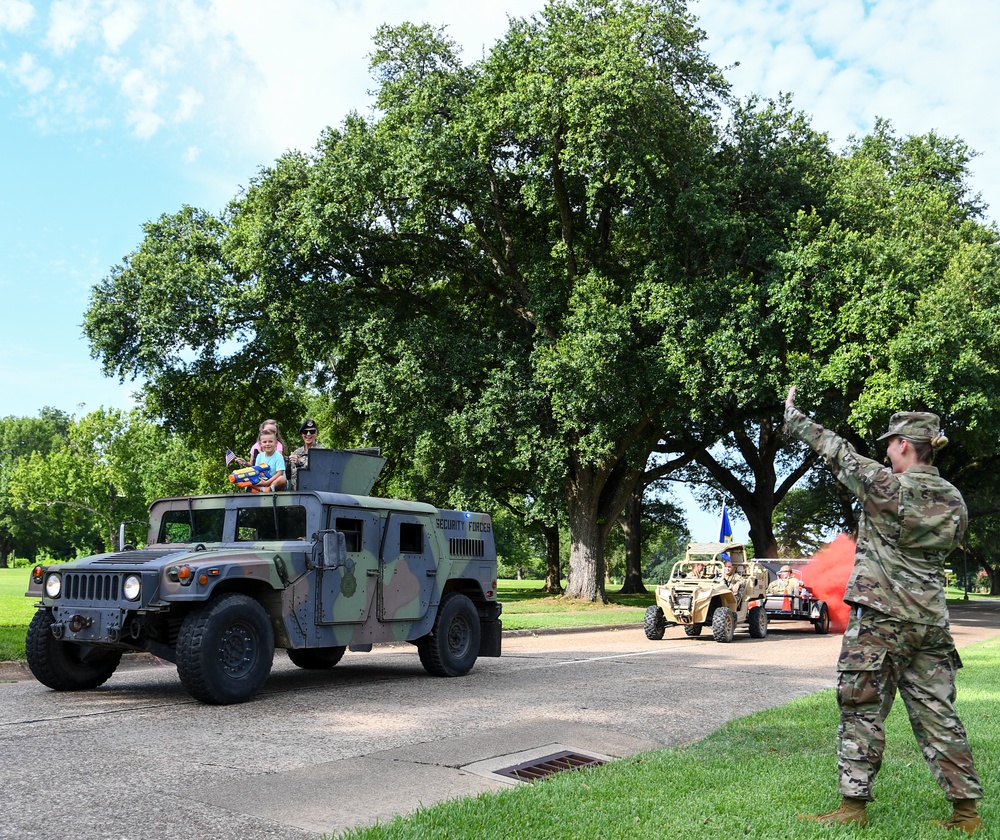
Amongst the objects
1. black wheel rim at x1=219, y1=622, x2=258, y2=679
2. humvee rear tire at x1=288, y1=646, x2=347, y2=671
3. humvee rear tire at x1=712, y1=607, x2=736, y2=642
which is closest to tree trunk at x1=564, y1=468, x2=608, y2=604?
humvee rear tire at x1=712, y1=607, x2=736, y2=642

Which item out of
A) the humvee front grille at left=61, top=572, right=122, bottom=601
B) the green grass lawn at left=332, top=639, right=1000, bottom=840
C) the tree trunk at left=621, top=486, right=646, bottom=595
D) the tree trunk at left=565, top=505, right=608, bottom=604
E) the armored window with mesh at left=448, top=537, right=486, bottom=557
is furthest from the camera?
the tree trunk at left=621, top=486, right=646, bottom=595

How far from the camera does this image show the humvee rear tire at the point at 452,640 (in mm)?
11570

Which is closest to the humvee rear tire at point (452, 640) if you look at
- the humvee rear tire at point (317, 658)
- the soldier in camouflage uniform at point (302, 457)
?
the humvee rear tire at point (317, 658)

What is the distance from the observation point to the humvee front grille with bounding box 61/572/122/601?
8.78 m

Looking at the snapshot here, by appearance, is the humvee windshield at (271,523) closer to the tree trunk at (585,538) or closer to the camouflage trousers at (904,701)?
the camouflage trousers at (904,701)

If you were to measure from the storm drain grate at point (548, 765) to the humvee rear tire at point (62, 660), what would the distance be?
4.74 m

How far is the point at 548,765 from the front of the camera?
666cm

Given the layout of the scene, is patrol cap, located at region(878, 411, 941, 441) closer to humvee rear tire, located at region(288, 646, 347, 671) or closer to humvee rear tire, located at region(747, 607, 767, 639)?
humvee rear tire, located at region(288, 646, 347, 671)

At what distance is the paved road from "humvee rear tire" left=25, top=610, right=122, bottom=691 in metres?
0.17

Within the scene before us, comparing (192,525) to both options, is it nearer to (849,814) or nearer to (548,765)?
(548,765)

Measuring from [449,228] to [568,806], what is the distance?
2414 centimetres

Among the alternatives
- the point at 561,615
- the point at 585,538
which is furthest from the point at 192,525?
the point at 585,538

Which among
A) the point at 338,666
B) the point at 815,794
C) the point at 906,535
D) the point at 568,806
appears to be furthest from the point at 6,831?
the point at 338,666

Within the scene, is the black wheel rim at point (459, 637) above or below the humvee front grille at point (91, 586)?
below
